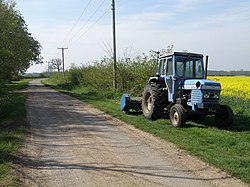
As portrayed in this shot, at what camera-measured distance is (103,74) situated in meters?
28.6

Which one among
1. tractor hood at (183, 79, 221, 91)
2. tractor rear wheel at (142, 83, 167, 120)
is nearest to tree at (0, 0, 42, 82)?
tractor rear wheel at (142, 83, 167, 120)

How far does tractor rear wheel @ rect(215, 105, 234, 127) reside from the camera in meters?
11.0

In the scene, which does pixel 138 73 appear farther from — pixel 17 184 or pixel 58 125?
pixel 17 184

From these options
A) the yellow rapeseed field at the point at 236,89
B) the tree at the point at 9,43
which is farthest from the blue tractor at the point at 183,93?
the tree at the point at 9,43

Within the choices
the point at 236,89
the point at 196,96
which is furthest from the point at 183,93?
the point at 236,89

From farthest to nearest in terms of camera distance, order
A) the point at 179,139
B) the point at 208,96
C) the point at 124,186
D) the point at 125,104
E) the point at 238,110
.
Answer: the point at 125,104
the point at 238,110
the point at 208,96
the point at 179,139
the point at 124,186

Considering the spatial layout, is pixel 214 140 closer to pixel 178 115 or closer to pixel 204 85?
pixel 178 115

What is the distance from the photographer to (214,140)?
9.04 metres

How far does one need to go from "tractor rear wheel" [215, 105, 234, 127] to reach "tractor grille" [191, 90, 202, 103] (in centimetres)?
114

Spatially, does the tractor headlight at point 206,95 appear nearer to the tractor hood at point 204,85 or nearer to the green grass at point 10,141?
the tractor hood at point 204,85

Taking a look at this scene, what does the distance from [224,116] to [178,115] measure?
65.0 inches

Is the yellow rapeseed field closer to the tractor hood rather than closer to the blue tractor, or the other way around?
the blue tractor

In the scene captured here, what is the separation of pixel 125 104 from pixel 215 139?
Answer: 6.01 m

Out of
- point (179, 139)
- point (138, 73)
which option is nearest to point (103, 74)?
point (138, 73)
